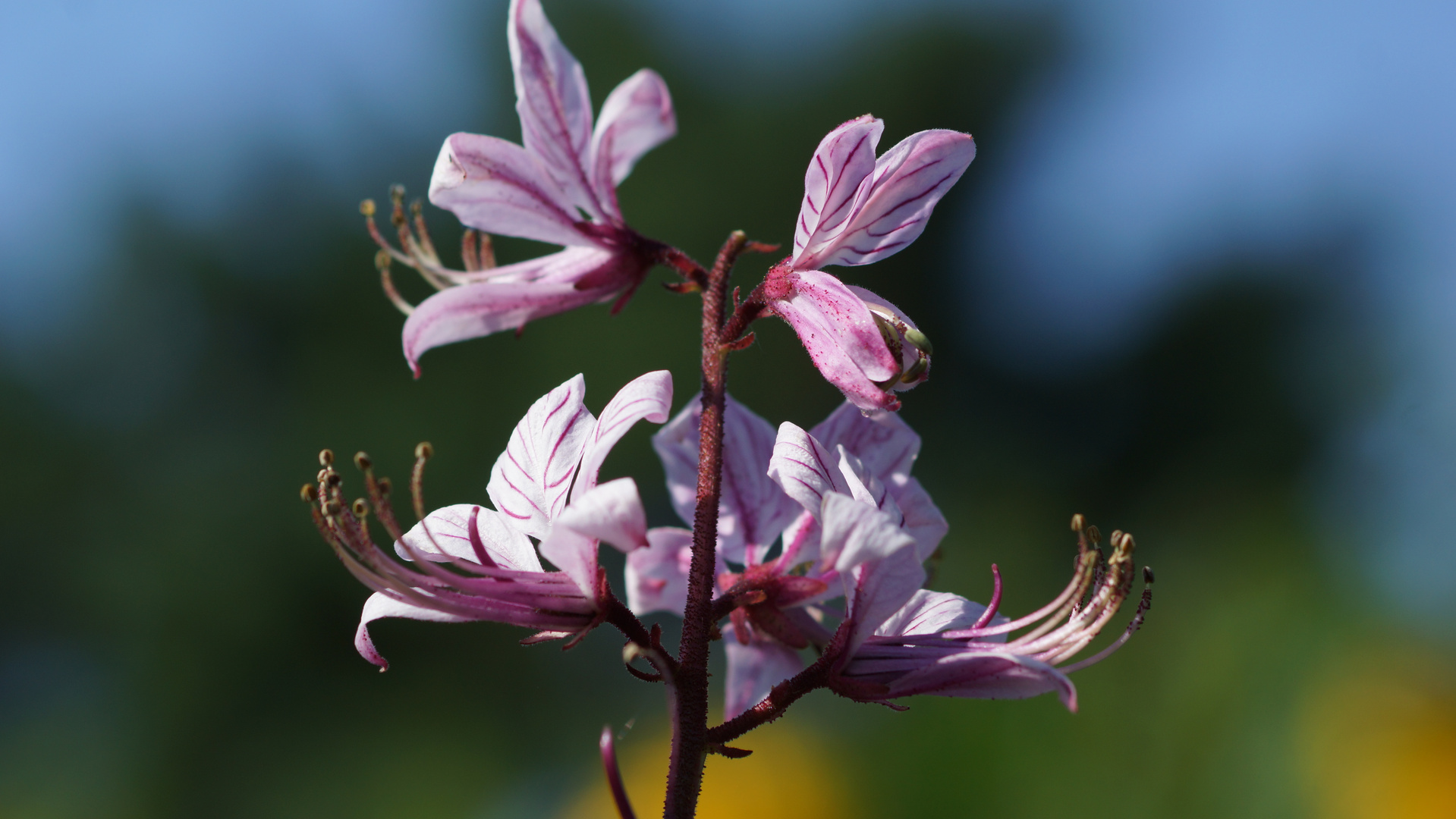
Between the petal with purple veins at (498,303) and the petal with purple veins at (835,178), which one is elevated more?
the petal with purple veins at (835,178)

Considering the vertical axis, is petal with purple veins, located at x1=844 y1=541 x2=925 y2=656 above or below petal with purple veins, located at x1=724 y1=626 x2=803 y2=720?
above

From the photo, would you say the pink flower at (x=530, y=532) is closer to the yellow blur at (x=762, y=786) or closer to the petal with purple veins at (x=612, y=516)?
the petal with purple veins at (x=612, y=516)

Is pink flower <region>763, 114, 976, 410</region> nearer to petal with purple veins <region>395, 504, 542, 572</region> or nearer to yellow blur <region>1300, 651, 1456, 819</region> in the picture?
petal with purple veins <region>395, 504, 542, 572</region>

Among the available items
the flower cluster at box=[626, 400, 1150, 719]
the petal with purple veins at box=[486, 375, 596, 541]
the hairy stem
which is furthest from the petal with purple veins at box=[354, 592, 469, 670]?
the flower cluster at box=[626, 400, 1150, 719]

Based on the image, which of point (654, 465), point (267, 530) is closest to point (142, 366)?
point (267, 530)

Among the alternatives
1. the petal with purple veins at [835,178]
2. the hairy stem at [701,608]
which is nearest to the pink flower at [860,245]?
the petal with purple veins at [835,178]

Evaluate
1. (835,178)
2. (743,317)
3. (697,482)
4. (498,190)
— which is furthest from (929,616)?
(498,190)

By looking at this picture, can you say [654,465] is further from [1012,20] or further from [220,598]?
[1012,20]
